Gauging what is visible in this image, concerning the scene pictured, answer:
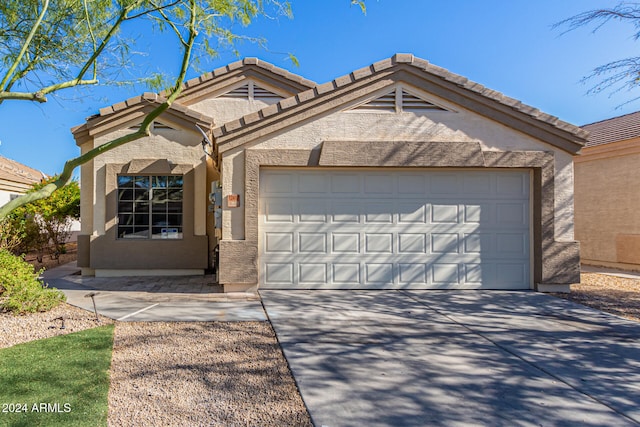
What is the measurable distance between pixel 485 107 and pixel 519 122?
2.67 feet

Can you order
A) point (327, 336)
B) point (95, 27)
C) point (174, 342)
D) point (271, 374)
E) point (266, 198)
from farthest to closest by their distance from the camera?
point (266, 198)
point (95, 27)
point (327, 336)
point (174, 342)
point (271, 374)

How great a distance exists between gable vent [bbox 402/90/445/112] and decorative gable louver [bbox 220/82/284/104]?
5270mm

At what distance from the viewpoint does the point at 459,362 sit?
178 inches

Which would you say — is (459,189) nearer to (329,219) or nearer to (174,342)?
(329,219)

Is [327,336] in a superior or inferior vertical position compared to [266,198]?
inferior

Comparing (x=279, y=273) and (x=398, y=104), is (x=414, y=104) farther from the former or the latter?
(x=279, y=273)

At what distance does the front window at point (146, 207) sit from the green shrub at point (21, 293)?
3.59 meters

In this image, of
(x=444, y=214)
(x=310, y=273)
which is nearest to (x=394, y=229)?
(x=444, y=214)

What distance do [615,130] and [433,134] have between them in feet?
29.1

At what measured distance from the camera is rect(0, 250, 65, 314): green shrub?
627 centimetres

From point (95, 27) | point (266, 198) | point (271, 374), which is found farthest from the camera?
point (266, 198)

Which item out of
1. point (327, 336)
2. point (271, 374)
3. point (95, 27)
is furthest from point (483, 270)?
point (95, 27)

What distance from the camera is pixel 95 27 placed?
23.8ft

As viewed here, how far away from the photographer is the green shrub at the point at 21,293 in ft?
20.6
